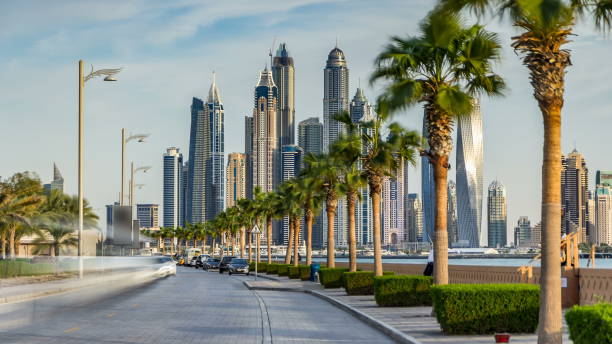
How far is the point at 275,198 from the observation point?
84.1 m

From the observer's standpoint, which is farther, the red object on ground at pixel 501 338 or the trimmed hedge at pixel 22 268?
the trimmed hedge at pixel 22 268

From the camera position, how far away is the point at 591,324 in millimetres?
11188

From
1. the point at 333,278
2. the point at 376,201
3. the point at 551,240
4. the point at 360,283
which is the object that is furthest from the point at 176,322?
the point at 333,278

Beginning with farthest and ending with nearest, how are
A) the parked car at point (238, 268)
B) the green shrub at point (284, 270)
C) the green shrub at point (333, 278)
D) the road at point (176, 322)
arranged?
1. the parked car at point (238, 268)
2. the green shrub at point (284, 270)
3. the green shrub at point (333, 278)
4. the road at point (176, 322)

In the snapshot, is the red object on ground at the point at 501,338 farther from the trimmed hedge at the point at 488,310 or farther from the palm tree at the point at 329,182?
the palm tree at the point at 329,182

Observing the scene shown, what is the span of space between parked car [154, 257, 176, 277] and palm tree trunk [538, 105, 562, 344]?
47.9m

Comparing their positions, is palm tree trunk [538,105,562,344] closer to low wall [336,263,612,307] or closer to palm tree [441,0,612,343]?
palm tree [441,0,612,343]

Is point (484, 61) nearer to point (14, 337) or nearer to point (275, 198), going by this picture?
point (14, 337)

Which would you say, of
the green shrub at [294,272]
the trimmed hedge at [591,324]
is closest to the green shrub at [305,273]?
the green shrub at [294,272]

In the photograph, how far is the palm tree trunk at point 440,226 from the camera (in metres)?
23.8

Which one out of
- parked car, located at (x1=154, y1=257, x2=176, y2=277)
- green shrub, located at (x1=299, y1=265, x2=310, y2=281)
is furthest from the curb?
parked car, located at (x1=154, y1=257, x2=176, y2=277)

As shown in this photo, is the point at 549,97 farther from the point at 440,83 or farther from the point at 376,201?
the point at 376,201

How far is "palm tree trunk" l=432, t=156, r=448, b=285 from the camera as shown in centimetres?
2378

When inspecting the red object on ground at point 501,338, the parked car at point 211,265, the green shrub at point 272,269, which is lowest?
the parked car at point 211,265
